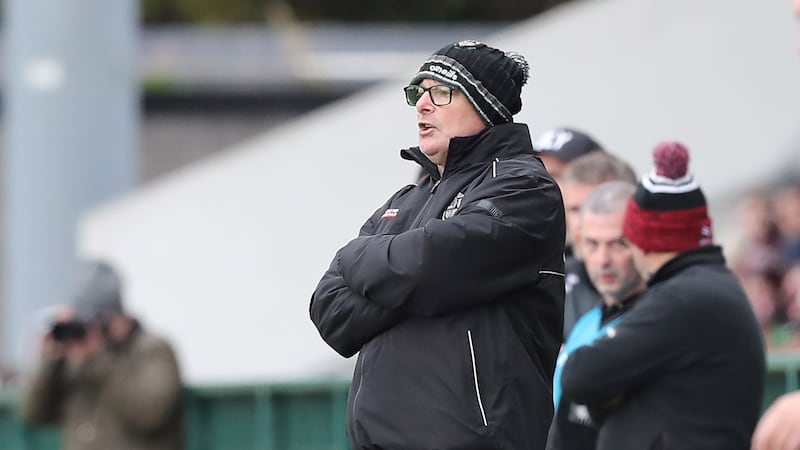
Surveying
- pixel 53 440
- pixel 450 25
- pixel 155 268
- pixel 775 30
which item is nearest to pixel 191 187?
pixel 155 268

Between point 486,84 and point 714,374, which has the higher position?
point 486,84

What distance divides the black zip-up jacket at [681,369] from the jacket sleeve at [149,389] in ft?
10.6

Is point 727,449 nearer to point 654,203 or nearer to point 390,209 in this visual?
point 654,203

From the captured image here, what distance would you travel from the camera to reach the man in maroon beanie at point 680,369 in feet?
15.8

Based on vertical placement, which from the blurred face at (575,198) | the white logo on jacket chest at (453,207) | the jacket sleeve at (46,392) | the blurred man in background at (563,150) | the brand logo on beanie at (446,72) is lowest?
the jacket sleeve at (46,392)

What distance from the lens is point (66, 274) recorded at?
11.5m

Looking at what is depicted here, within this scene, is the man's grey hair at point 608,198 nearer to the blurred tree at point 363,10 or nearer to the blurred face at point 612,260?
the blurred face at point 612,260

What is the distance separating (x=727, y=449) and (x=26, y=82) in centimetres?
765

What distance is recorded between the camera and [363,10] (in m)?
26.5

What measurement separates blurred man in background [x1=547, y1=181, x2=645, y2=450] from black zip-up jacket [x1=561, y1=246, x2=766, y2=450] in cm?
34

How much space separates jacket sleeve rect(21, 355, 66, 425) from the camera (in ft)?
26.5

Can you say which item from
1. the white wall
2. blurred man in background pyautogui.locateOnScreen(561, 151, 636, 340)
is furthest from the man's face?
the white wall

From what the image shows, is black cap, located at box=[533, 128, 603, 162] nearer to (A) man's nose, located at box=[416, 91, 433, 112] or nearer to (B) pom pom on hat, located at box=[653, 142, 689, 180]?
(B) pom pom on hat, located at box=[653, 142, 689, 180]

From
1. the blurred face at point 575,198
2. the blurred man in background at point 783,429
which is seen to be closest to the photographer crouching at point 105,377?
the blurred face at point 575,198
